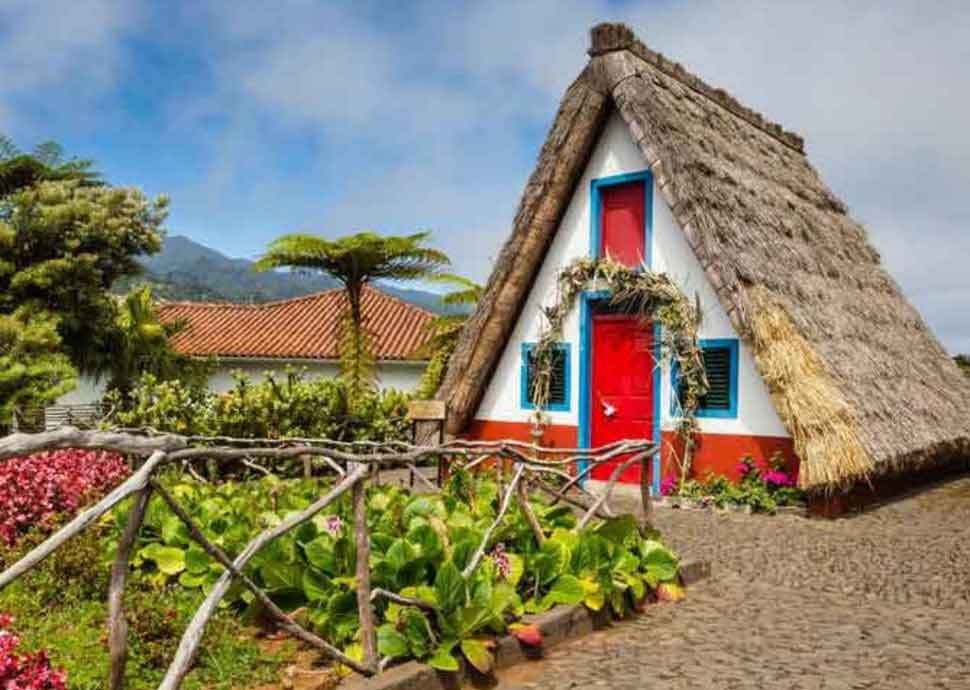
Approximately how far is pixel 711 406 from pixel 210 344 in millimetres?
26746

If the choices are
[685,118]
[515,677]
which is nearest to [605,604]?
[515,677]

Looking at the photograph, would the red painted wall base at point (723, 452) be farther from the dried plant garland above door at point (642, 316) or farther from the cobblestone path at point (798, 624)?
the cobblestone path at point (798, 624)

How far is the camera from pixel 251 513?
576 centimetres

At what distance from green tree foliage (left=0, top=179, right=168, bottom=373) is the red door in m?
14.7

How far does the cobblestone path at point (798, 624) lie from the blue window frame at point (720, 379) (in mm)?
2083

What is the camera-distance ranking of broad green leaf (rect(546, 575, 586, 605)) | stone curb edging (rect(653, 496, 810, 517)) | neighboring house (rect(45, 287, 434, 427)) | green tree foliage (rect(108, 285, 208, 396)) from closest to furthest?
broad green leaf (rect(546, 575, 586, 605)) < stone curb edging (rect(653, 496, 810, 517)) < green tree foliage (rect(108, 285, 208, 396)) < neighboring house (rect(45, 287, 434, 427))

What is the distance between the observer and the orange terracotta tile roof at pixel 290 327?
105 ft

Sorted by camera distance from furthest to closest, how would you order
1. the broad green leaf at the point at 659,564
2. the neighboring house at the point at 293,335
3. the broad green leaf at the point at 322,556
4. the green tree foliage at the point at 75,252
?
the neighboring house at the point at 293,335 < the green tree foliage at the point at 75,252 < the broad green leaf at the point at 659,564 < the broad green leaf at the point at 322,556

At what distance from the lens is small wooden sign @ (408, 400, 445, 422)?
37.2 feet

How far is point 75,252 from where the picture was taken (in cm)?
2200

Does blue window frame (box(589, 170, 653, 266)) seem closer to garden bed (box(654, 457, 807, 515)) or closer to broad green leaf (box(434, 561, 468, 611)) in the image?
garden bed (box(654, 457, 807, 515))

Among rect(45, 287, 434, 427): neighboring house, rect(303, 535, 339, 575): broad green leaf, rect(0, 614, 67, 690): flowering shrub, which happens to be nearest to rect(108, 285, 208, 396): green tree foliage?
rect(45, 287, 434, 427): neighboring house

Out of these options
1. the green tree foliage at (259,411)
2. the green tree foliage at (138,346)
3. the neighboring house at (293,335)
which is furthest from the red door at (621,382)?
the neighboring house at (293,335)

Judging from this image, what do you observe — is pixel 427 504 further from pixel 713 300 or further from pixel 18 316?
pixel 18 316
